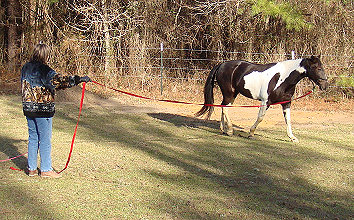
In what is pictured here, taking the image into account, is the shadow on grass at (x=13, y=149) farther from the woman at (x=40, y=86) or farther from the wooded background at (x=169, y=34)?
the wooded background at (x=169, y=34)

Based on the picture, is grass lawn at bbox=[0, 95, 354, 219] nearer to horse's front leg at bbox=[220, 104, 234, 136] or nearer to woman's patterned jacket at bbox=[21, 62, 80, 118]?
horse's front leg at bbox=[220, 104, 234, 136]

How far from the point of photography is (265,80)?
10.3 m

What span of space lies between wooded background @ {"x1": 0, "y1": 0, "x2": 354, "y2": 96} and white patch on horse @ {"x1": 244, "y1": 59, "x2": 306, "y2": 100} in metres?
6.65

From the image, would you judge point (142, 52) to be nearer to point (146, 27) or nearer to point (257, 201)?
point (146, 27)

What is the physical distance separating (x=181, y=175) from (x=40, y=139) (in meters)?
2.26

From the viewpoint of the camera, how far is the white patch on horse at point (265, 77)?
33.0 feet

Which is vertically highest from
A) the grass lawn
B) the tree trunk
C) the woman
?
the tree trunk

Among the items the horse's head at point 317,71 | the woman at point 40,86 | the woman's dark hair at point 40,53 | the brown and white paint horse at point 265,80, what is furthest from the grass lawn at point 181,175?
the woman's dark hair at point 40,53

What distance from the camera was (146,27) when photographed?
66.3 ft

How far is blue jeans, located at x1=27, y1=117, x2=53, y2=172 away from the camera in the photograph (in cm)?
654

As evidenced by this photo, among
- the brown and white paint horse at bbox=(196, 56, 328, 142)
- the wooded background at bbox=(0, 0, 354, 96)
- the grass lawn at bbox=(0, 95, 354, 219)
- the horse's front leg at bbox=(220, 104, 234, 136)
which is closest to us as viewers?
the grass lawn at bbox=(0, 95, 354, 219)

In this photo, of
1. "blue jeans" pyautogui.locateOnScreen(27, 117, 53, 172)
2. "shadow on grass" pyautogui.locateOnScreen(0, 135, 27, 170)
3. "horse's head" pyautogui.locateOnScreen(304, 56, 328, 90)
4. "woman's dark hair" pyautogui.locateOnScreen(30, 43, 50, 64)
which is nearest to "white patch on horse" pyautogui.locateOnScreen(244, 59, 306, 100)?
"horse's head" pyautogui.locateOnScreen(304, 56, 328, 90)

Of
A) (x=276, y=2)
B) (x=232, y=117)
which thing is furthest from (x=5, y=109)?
(x=276, y=2)

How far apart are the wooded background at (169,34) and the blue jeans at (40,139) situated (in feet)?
36.3
